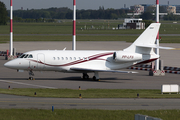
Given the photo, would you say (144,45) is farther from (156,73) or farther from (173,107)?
(173,107)

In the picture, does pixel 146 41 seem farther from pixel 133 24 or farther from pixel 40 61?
pixel 133 24

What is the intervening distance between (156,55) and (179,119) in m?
19.4

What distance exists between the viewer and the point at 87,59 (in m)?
36.6

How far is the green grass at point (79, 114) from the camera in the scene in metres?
18.5

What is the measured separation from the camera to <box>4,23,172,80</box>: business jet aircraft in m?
36.0

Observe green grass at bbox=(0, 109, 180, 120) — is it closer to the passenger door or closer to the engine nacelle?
the passenger door

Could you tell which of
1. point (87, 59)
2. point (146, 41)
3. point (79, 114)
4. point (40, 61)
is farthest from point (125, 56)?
point (79, 114)

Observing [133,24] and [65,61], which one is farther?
[133,24]

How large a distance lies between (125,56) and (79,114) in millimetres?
17704

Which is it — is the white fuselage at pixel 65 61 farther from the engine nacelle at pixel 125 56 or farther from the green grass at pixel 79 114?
the green grass at pixel 79 114

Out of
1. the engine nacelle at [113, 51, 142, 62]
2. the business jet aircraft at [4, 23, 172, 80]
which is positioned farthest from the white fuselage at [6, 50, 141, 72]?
the engine nacelle at [113, 51, 142, 62]

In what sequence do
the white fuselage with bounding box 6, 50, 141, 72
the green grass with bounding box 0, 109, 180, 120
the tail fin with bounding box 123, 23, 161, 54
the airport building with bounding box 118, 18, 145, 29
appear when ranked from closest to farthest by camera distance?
the green grass with bounding box 0, 109, 180, 120, the white fuselage with bounding box 6, 50, 141, 72, the tail fin with bounding box 123, 23, 161, 54, the airport building with bounding box 118, 18, 145, 29

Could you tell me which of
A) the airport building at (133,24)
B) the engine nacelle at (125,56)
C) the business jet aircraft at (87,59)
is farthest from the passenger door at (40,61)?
the airport building at (133,24)

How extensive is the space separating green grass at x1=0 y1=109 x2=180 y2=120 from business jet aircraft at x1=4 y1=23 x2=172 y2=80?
1580cm
